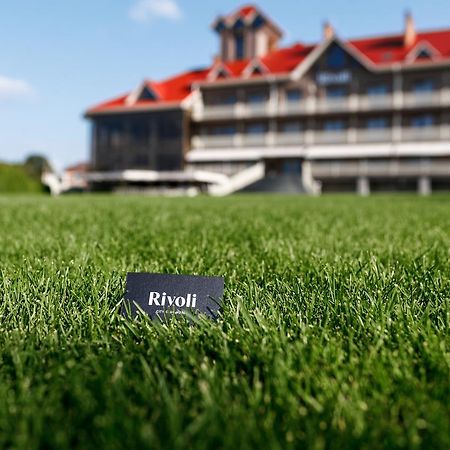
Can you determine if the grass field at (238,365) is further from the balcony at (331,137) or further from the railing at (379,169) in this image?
the balcony at (331,137)

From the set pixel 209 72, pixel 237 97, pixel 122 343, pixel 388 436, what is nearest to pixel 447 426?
pixel 388 436

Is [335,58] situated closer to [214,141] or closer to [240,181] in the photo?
[214,141]

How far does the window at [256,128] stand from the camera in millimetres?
45688

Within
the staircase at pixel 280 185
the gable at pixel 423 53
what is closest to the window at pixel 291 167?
the staircase at pixel 280 185

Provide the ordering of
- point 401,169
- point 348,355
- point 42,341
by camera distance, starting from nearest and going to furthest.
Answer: point 348,355
point 42,341
point 401,169

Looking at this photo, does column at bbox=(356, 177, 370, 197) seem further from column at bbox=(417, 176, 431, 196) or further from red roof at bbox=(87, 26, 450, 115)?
red roof at bbox=(87, 26, 450, 115)

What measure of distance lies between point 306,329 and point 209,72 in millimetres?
50566

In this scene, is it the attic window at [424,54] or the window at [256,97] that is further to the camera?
the window at [256,97]

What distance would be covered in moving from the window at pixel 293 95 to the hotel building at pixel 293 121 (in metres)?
0.09

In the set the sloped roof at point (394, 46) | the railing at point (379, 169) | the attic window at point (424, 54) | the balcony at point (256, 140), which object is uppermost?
the sloped roof at point (394, 46)

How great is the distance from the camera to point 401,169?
4169 centimetres

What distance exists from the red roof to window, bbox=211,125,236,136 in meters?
4.01

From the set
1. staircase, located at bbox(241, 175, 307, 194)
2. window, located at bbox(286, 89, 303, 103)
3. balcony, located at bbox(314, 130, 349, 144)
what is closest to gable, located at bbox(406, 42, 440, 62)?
balcony, located at bbox(314, 130, 349, 144)

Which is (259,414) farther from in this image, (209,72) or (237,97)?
(209,72)
